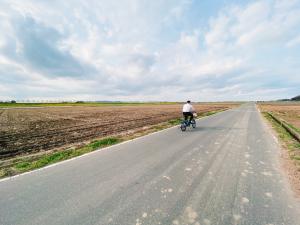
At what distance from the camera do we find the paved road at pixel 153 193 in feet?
10.8

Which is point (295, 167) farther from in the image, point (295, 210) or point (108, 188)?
point (108, 188)

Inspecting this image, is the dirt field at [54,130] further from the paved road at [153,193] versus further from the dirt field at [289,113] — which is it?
the dirt field at [289,113]

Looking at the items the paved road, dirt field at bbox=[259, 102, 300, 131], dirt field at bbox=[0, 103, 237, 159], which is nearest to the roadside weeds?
the paved road

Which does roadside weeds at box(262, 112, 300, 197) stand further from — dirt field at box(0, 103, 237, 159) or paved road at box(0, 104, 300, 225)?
dirt field at box(0, 103, 237, 159)

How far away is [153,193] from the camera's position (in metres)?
4.13

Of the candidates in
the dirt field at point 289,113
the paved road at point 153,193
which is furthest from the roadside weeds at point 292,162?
the dirt field at point 289,113

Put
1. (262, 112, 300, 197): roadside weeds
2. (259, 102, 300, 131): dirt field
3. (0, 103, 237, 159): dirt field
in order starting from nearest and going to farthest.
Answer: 1. (262, 112, 300, 197): roadside weeds
2. (0, 103, 237, 159): dirt field
3. (259, 102, 300, 131): dirt field

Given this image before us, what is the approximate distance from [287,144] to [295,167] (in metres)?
3.67

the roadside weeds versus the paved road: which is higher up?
the paved road

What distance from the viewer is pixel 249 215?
3.34 metres

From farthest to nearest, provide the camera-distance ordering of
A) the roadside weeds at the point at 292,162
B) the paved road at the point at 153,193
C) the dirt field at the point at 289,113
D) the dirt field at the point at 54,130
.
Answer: the dirt field at the point at 289,113 → the dirt field at the point at 54,130 → the roadside weeds at the point at 292,162 → the paved road at the point at 153,193

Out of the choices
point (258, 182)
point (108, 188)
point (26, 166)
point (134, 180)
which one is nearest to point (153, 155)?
point (134, 180)

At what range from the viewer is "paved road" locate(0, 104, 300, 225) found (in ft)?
10.8

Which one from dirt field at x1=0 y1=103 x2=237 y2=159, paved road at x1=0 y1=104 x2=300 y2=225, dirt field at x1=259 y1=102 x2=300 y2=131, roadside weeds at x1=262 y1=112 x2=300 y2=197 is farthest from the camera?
dirt field at x1=259 y1=102 x2=300 y2=131
